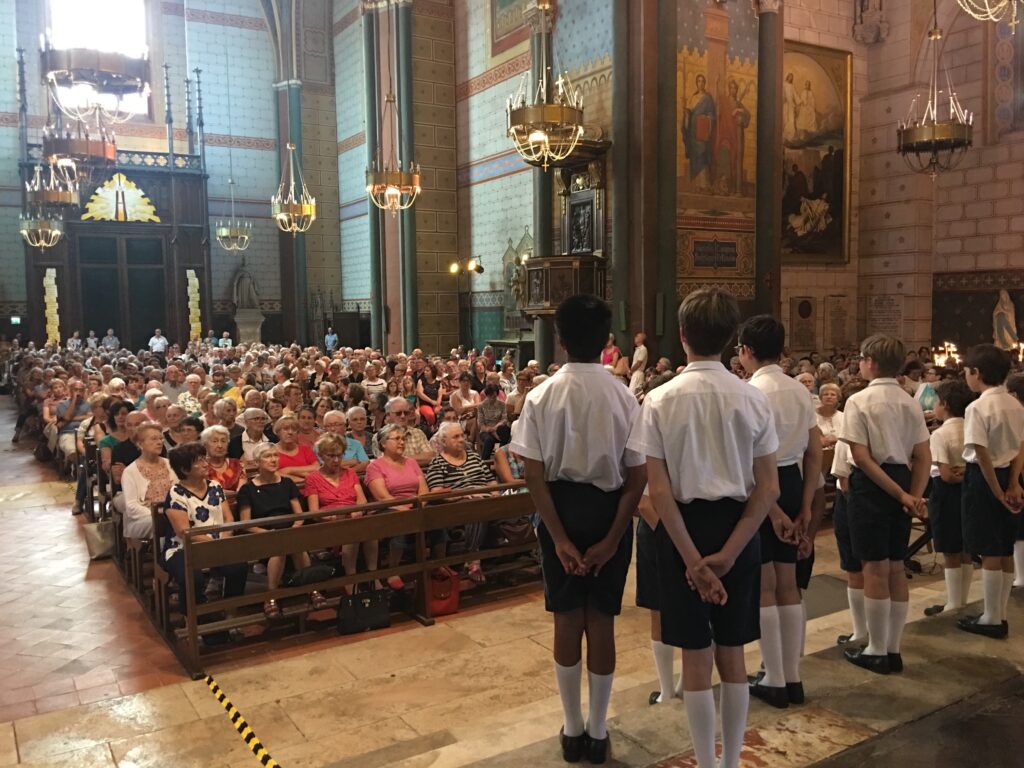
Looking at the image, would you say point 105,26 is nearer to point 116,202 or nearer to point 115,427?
point 116,202

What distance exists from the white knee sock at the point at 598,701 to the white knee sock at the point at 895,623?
1.53 m

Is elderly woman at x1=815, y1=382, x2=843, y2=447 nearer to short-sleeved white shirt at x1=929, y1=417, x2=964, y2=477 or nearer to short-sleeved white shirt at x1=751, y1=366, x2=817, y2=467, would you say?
short-sleeved white shirt at x1=929, y1=417, x2=964, y2=477

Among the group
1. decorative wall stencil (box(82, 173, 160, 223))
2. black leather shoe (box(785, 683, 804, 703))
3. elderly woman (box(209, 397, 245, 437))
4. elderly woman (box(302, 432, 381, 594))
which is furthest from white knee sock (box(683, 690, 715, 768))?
decorative wall stencil (box(82, 173, 160, 223))

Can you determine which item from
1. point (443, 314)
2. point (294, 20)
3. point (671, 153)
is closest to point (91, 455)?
point (671, 153)

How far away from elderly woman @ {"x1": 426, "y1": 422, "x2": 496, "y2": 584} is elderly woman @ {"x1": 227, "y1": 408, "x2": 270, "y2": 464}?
174 cm

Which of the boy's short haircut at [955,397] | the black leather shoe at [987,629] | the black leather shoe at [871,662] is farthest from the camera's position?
the boy's short haircut at [955,397]

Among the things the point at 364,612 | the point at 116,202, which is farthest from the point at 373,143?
the point at 364,612

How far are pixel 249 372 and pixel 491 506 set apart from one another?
7.72m

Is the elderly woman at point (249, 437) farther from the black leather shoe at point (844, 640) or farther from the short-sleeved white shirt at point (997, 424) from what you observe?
the short-sleeved white shirt at point (997, 424)

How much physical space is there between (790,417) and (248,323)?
2308cm

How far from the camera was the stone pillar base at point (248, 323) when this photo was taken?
2461 centimetres

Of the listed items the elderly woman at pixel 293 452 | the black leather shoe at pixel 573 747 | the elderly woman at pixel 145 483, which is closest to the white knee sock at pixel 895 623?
the black leather shoe at pixel 573 747

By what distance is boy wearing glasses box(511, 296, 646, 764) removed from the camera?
296 cm

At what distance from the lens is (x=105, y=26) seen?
2411cm
